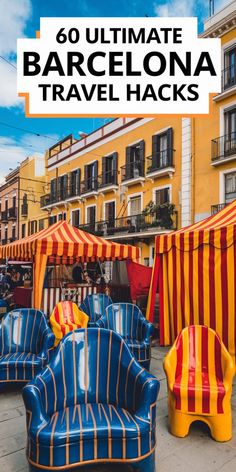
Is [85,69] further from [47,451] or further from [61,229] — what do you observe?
[47,451]

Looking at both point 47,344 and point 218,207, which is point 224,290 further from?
point 218,207

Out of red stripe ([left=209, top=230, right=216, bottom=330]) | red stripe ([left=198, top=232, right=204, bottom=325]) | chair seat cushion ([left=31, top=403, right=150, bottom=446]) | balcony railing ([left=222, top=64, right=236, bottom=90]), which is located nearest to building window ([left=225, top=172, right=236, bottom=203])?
balcony railing ([left=222, top=64, right=236, bottom=90])

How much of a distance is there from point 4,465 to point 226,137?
14553 mm

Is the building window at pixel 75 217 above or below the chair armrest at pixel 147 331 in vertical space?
above

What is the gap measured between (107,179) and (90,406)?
18.9 metres

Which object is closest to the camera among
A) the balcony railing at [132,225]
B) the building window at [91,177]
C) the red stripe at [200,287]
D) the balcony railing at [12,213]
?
the red stripe at [200,287]

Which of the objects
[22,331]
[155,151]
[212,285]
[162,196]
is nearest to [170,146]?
[155,151]

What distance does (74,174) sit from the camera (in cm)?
2427

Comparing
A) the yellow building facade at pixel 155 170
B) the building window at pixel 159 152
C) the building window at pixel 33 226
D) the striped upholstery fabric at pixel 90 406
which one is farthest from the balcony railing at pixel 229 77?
the building window at pixel 33 226

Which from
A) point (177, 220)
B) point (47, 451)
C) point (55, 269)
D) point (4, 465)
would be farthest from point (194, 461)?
point (177, 220)

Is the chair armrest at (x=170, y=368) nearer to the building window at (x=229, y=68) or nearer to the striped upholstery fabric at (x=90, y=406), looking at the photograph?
the striped upholstery fabric at (x=90, y=406)

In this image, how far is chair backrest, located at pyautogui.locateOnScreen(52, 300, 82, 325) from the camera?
5.46 m

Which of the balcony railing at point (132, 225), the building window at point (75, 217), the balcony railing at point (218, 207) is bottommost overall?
the balcony railing at point (132, 225)

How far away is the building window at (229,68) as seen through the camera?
14.1 metres
